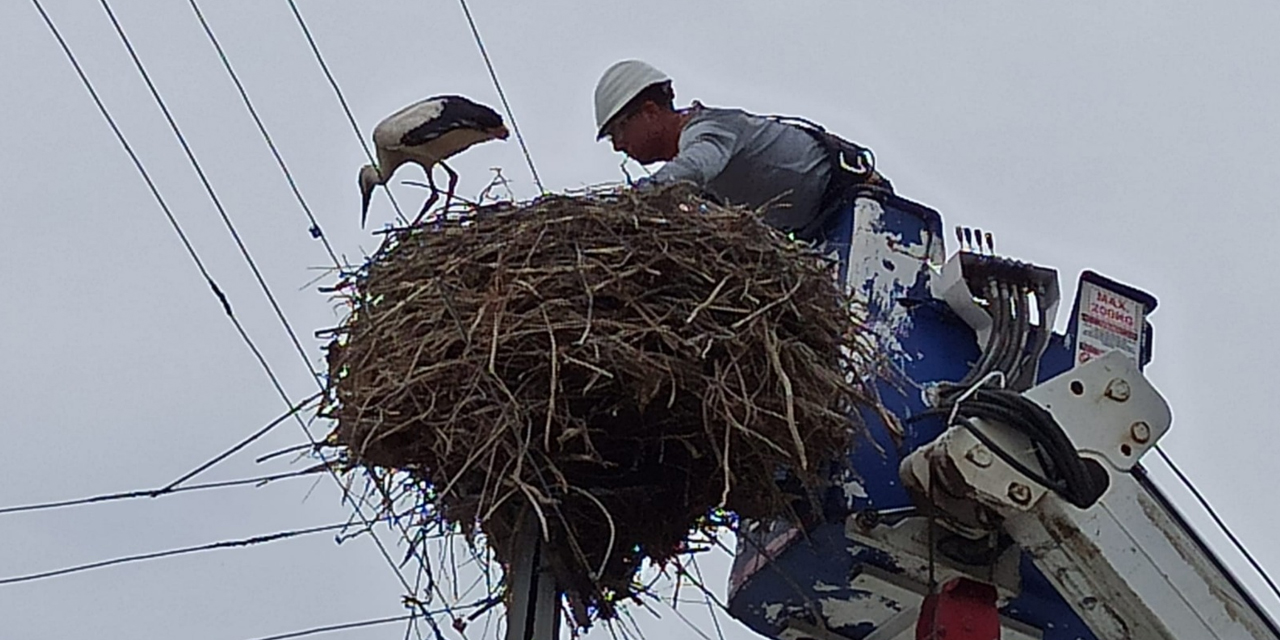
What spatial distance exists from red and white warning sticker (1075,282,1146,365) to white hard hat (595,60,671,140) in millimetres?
1098

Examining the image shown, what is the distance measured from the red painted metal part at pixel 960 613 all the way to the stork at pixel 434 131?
1544mm

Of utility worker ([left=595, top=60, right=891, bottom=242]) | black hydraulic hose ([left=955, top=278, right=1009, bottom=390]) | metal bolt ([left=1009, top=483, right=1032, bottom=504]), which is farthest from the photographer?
utility worker ([left=595, top=60, right=891, bottom=242])

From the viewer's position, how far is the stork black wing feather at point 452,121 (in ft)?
17.0

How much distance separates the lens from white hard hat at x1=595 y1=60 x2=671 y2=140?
16.7ft

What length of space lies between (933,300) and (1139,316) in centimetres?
46

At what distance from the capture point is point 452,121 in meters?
5.18

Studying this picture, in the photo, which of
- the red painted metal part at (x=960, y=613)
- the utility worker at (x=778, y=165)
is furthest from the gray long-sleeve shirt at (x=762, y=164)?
the red painted metal part at (x=960, y=613)

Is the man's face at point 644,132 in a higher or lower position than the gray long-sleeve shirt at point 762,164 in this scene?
higher

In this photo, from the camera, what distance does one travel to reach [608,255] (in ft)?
13.2

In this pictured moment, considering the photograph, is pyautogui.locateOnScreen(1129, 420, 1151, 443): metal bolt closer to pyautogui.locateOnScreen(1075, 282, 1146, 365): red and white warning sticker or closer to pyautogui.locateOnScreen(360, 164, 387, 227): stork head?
pyautogui.locateOnScreen(1075, 282, 1146, 365): red and white warning sticker

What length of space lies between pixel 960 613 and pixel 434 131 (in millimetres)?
1712

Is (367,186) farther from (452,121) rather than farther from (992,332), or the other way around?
(992,332)

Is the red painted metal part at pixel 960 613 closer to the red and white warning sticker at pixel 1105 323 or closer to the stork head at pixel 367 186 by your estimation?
the red and white warning sticker at pixel 1105 323

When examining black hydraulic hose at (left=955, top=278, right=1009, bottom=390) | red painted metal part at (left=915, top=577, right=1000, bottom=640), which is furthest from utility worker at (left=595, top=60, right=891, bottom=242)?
A: red painted metal part at (left=915, top=577, right=1000, bottom=640)
